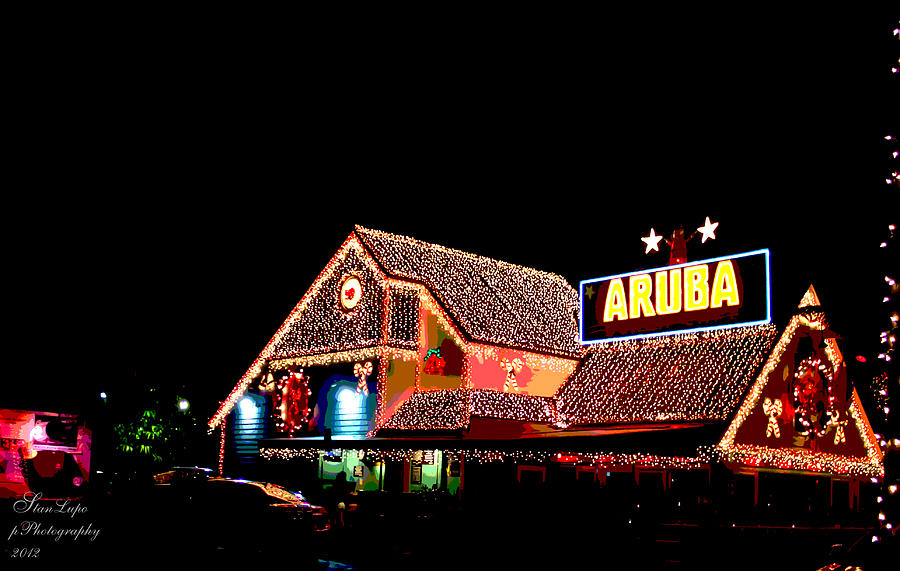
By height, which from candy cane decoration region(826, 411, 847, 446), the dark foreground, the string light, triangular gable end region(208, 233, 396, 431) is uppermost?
triangular gable end region(208, 233, 396, 431)

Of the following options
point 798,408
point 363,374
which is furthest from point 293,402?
point 798,408

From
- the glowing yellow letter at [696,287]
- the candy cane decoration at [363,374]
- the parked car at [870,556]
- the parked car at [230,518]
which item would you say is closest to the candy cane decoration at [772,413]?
the glowing yellow letter at [696,287]

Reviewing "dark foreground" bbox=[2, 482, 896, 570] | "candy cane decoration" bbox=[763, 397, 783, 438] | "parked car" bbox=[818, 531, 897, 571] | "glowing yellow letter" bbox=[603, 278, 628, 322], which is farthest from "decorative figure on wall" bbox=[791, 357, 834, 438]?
"parked car" bbox=[818, 531, 897, 571]

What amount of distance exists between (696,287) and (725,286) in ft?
2.76

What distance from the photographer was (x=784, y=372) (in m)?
23.0

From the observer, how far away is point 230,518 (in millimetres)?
19000

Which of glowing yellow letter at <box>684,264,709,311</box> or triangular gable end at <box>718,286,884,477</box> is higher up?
glowing yellow letter at <box>684,264,709,311</box>

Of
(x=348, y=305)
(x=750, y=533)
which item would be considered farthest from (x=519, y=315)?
(x=750, y=533)

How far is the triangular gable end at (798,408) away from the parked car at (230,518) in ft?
32.2

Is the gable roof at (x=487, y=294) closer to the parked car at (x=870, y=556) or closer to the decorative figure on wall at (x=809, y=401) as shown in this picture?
the decorative figure on wall at (x=809, y=401)

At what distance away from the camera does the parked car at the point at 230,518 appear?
1831cm

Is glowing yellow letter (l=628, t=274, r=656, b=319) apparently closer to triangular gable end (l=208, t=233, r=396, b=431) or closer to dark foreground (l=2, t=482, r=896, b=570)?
dark foreground (l=2, t=482, r=896, b=570)

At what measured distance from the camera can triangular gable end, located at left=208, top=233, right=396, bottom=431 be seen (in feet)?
90.1

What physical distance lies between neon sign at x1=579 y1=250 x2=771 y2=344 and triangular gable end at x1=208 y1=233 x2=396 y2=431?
6173mm
